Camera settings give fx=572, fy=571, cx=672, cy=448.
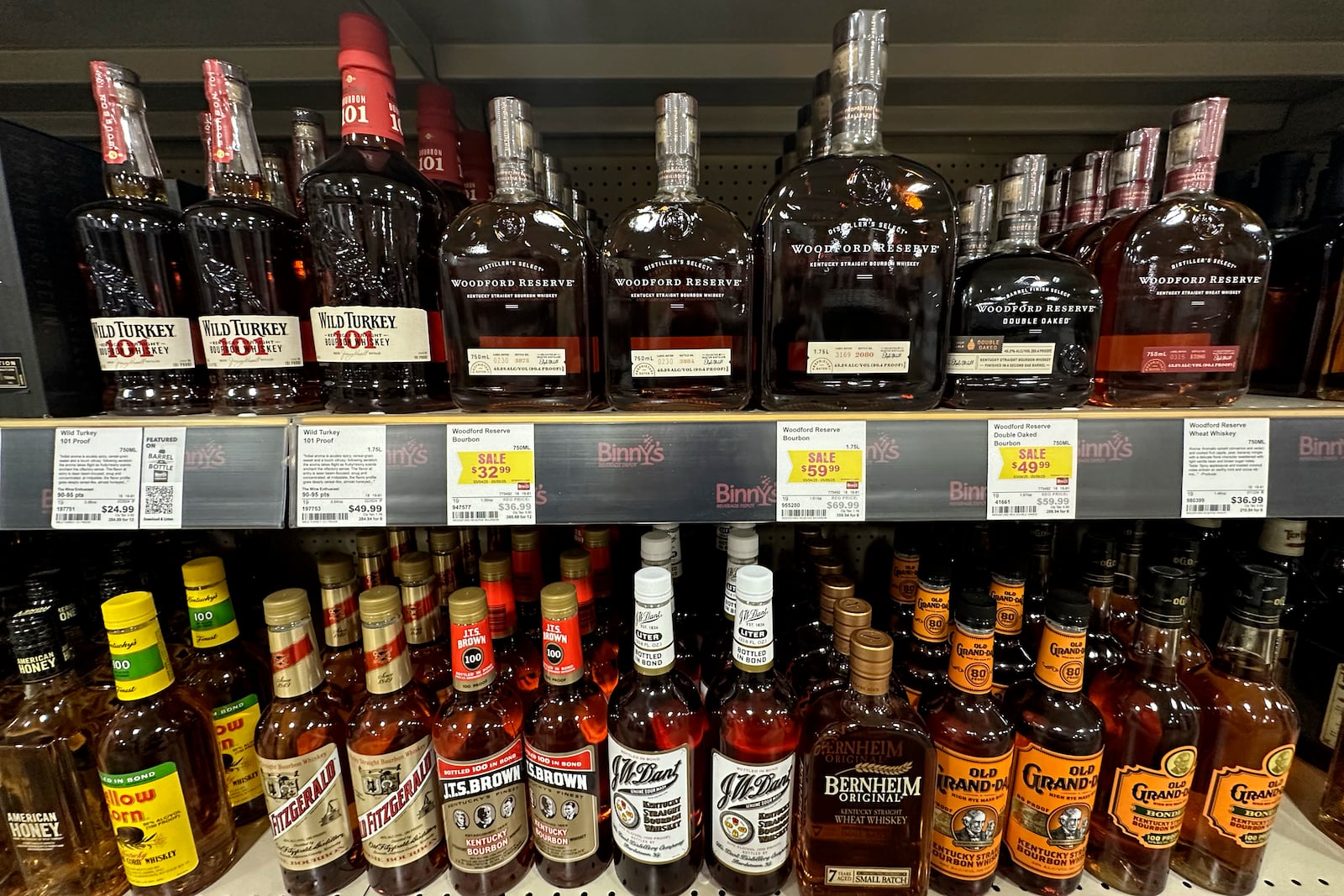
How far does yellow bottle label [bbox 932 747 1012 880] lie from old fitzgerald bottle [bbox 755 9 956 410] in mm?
Result: 485

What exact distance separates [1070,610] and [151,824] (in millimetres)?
1245

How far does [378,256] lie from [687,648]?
2.57 feet

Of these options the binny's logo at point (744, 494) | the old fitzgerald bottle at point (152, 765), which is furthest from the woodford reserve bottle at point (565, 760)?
the old fitzgerald bottle at point (152, 765)

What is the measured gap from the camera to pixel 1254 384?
864 millimetres

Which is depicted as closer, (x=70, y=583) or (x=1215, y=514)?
(x=1215, y=514)

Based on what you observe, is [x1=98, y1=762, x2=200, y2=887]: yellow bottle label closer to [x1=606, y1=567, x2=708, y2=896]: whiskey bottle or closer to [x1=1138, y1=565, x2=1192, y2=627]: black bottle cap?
[x1=606, y1=567, x2=708, y2=896]: whiskey bottle

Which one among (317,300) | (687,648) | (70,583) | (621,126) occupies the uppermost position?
(621,126)

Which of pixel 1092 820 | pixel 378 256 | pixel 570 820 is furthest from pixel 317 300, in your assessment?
pixel 1092 820

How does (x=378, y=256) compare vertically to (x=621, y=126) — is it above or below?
below

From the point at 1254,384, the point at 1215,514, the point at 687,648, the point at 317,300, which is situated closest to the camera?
the point at 1215,514

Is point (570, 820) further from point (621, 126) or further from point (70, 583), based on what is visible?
point (621, 126)

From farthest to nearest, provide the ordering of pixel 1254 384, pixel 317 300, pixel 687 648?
pixel 687 648
pixel 1254 384
pixel 317 300

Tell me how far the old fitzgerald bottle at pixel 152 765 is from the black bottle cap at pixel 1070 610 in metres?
1.17

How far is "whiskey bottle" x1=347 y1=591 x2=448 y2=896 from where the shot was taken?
0.77 m
